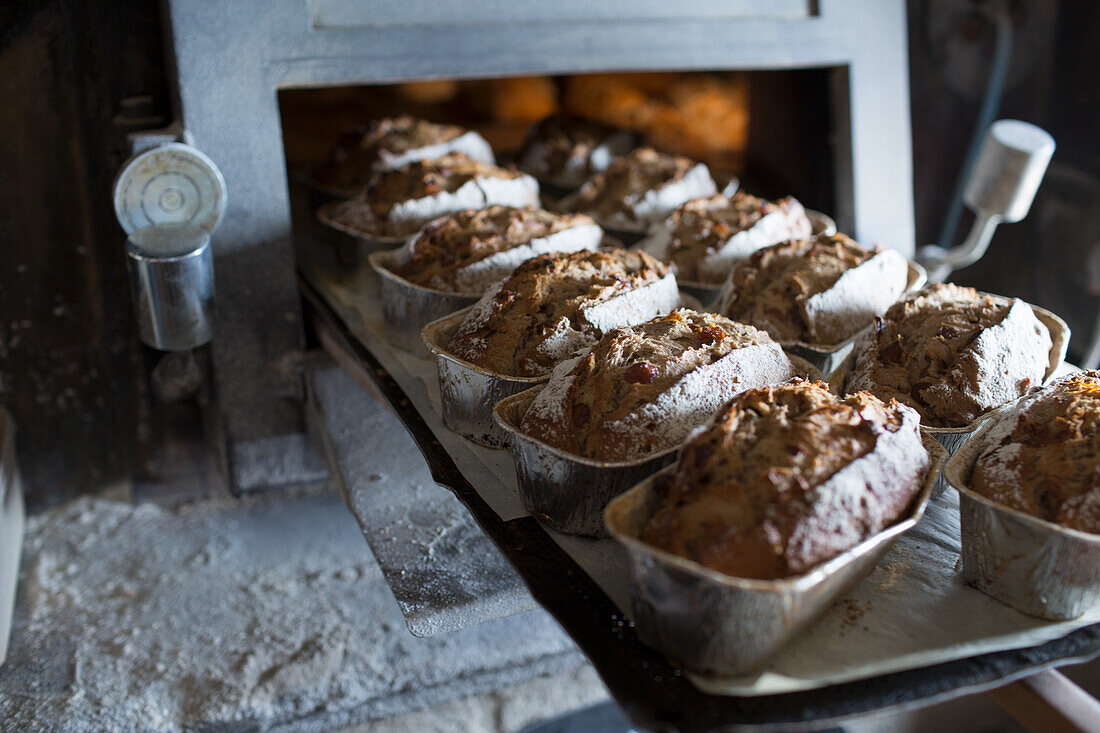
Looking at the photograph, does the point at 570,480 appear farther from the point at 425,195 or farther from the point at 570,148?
the point at 570,148

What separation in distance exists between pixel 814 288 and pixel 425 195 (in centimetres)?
92

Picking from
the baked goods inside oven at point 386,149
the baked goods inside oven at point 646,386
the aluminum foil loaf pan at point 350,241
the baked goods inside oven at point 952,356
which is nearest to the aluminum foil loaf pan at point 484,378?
the baked goods inside oven at point 646,386

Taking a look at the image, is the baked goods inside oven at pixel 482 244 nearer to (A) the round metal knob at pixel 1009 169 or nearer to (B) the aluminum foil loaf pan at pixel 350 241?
(B) the aluminum foil loaf pan at pixel 350 241

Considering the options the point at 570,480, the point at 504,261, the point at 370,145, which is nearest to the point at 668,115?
the point at 370,145

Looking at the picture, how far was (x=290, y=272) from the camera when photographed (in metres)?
1.99

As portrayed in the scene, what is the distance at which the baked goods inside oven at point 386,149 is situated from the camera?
7.55ft

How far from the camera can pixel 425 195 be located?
1979 mm

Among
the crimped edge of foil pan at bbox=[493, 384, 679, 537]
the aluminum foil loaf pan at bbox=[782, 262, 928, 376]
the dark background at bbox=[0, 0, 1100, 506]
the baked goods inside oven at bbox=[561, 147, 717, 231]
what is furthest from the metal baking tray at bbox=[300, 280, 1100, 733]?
the dark background at bbox=[0, 0, 1100, 506]

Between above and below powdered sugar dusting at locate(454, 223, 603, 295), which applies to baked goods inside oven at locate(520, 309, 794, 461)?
below

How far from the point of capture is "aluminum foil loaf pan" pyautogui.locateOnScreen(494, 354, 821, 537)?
3.54ft

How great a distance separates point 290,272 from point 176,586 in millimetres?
875

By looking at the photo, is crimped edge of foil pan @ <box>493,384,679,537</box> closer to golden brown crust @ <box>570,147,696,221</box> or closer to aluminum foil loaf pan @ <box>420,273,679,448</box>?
aluminum foil loaf pan @ <box>420,273,679,448</box>

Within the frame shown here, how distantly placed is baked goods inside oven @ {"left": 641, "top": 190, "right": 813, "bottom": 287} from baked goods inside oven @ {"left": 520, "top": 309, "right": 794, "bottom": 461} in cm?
52

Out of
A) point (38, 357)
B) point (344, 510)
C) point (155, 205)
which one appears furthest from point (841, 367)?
point (38, 357)
